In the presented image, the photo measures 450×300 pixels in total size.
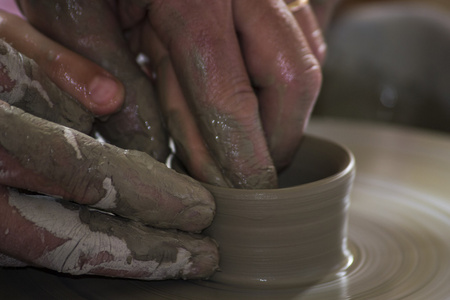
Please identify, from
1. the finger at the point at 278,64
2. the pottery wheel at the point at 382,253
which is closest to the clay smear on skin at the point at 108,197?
the pottery wheel at the point at 382,253

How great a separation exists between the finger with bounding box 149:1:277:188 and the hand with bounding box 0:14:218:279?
127mm

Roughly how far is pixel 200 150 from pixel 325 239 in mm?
291

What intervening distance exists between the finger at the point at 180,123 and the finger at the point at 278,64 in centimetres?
15

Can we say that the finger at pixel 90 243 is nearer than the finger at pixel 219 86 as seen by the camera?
Yes

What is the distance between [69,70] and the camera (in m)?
0.99

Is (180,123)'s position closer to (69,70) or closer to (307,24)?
(69,70)

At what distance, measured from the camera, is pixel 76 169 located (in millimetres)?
781

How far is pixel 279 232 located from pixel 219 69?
0.32 metres

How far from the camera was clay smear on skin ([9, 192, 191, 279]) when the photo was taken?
0.80m

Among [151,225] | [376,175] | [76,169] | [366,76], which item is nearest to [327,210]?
[151,225]

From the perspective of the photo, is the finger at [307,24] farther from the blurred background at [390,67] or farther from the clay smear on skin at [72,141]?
the blurred background at [390,67]

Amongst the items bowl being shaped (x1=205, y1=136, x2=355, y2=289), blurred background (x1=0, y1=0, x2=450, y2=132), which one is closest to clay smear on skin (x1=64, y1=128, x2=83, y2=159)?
bowl being shaped (x1=205, y1=136, x2=355, y2=289)

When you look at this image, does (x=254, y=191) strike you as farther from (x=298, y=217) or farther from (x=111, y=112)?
(x=111, y=112)

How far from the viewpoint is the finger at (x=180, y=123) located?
39.5 inches
